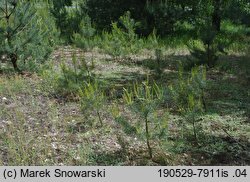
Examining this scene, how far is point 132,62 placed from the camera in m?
8.73

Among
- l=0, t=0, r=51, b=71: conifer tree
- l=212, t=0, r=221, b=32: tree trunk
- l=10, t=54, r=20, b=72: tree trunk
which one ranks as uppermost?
l=0, t=0, r=51, b=71: conifer tree

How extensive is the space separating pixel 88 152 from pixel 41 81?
8.79 feet

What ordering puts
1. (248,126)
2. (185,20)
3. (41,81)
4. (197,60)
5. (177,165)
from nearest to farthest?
(177,165) < (248,126) < (41,81) < (197,60) < (185,20)

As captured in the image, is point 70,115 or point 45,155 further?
point 70,115

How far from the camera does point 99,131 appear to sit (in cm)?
507

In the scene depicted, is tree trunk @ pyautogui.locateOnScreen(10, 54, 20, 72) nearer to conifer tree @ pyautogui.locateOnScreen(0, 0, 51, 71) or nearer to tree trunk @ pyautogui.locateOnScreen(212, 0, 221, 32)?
conifer tree @ pyautogui.locateOnScreen(0, 0, 51, 71)

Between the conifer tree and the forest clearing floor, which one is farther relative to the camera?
the conifer tree

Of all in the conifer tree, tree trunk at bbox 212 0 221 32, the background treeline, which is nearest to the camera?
the conifer tree

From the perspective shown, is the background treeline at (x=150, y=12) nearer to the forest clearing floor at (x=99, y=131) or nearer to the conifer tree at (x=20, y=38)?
the conifer tree at (x=20, y=38)

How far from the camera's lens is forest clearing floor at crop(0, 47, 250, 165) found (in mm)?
4461

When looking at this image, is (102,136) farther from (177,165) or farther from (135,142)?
(177,165)

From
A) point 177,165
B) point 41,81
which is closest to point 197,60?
point 41,81

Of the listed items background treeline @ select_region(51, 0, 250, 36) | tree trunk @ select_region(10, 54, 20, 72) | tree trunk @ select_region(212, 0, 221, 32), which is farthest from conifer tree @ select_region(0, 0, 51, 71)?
tree trunk @ select_region(212, 0, 221, 32)

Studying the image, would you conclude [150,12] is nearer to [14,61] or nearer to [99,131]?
[14,61]
